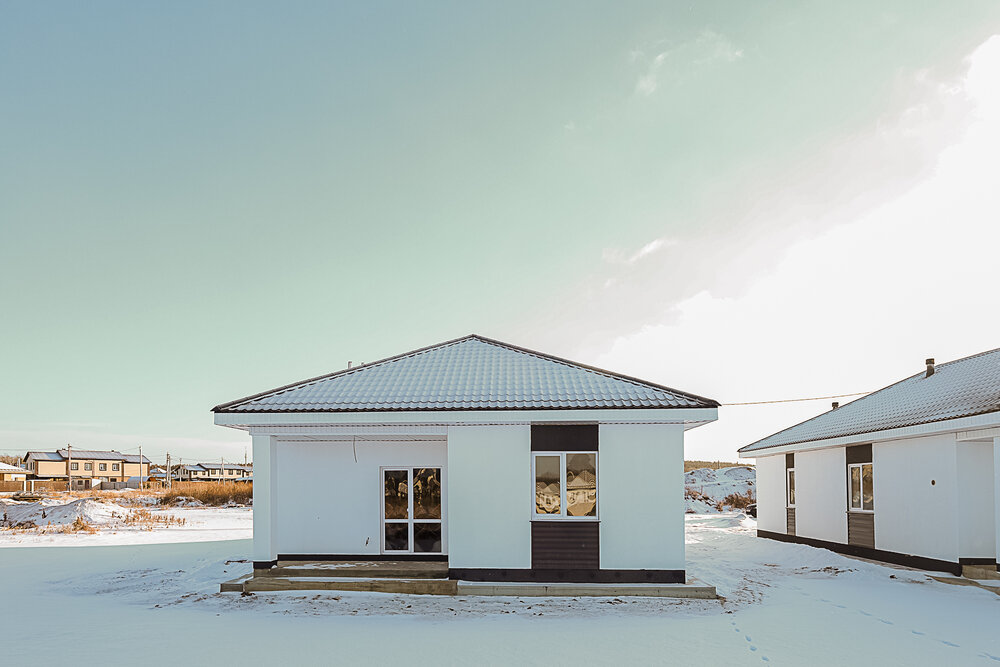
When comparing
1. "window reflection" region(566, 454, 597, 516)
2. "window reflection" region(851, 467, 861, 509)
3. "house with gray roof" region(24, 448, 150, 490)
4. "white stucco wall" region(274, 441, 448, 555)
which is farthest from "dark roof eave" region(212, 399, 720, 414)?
"house with gray roof" region(24, 448, 150, 490)

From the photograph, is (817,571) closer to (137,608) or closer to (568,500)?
(568,500)

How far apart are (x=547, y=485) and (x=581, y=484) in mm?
597

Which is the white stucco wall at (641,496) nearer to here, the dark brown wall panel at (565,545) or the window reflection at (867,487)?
the dark brown wall panel at (565,545)

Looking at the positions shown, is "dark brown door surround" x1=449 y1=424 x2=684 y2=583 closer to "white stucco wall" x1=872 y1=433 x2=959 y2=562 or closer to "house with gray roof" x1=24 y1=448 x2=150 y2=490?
"white stucco wall" x1=872 y1=433 x2=959 y2=562

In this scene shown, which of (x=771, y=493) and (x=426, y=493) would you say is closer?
(x=426, y=493)

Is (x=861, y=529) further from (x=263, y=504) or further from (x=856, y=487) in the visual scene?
(x=263, y=504)

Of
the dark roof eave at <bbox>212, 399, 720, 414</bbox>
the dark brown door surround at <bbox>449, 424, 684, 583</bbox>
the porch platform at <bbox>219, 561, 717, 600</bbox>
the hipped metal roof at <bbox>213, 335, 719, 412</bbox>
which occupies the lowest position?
the porch platform at <bbox>219, 561, 717, 600</bbox>

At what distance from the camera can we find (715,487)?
44.2 metres

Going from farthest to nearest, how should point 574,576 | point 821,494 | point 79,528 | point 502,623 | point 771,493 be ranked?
point 79,528 < point 771,493 < point 821,494 < point 574,576 < point 502,623

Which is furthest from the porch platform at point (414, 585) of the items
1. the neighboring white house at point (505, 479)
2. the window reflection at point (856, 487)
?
the window reflection at point (856, 487)

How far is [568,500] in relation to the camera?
12.6m

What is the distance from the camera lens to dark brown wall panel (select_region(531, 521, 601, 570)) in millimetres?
12375

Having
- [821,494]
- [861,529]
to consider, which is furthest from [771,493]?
[861,529]

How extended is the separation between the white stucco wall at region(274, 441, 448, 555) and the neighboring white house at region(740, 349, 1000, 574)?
32.2ft
